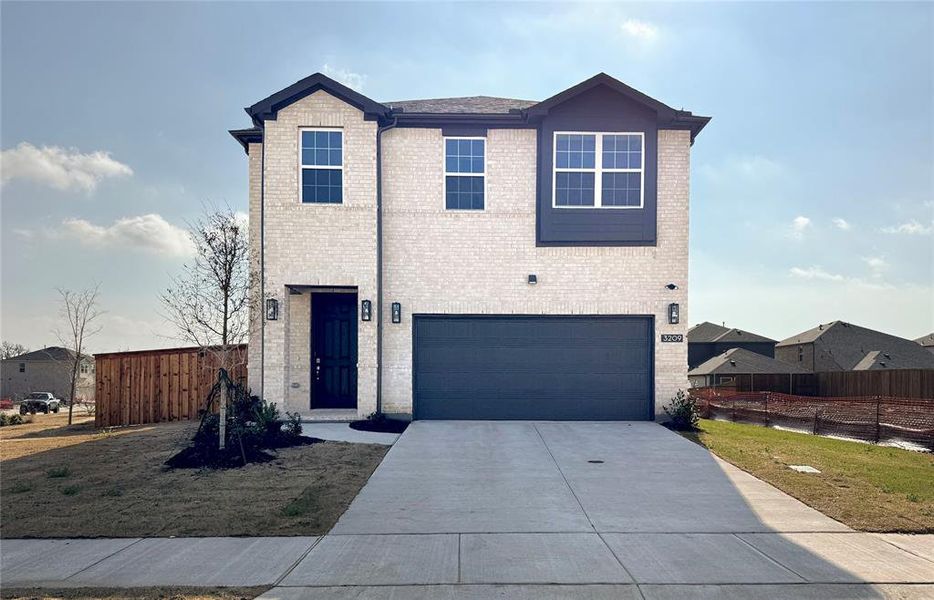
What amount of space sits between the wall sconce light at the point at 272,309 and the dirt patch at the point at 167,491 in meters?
3.26

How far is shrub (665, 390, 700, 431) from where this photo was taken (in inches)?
524

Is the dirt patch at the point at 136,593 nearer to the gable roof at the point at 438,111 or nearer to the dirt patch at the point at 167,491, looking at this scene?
the dirt patch at the point at 167,491

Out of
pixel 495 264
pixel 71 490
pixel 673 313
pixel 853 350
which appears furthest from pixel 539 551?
pixel 853 350

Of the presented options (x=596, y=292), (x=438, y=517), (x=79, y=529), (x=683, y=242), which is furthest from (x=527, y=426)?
(x=79, y=529)

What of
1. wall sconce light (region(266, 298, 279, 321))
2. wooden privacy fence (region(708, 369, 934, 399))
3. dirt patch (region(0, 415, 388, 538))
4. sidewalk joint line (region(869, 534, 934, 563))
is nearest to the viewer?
sidewalk joint line (region(869, 534, 934, 563))

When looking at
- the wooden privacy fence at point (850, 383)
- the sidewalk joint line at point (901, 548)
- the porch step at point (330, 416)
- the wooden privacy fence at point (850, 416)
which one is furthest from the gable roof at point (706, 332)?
the sidewalk joint line at point (901, 548)

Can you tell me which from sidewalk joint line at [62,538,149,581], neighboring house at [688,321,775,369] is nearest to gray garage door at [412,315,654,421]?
sidewalk joint line at [62,538,149,581]

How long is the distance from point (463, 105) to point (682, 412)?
367 inches

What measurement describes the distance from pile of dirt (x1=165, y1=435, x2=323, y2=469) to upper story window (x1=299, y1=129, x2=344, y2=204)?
626 centimetres

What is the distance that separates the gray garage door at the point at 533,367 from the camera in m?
14.0

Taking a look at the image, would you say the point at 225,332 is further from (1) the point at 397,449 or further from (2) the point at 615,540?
(2) the point at 615,540

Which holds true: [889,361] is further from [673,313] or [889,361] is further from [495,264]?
[495,264]

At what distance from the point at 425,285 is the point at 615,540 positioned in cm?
881

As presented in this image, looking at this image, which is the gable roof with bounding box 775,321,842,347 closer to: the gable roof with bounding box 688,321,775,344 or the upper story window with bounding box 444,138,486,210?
the gable roof with bounding box 688,321,775,344
